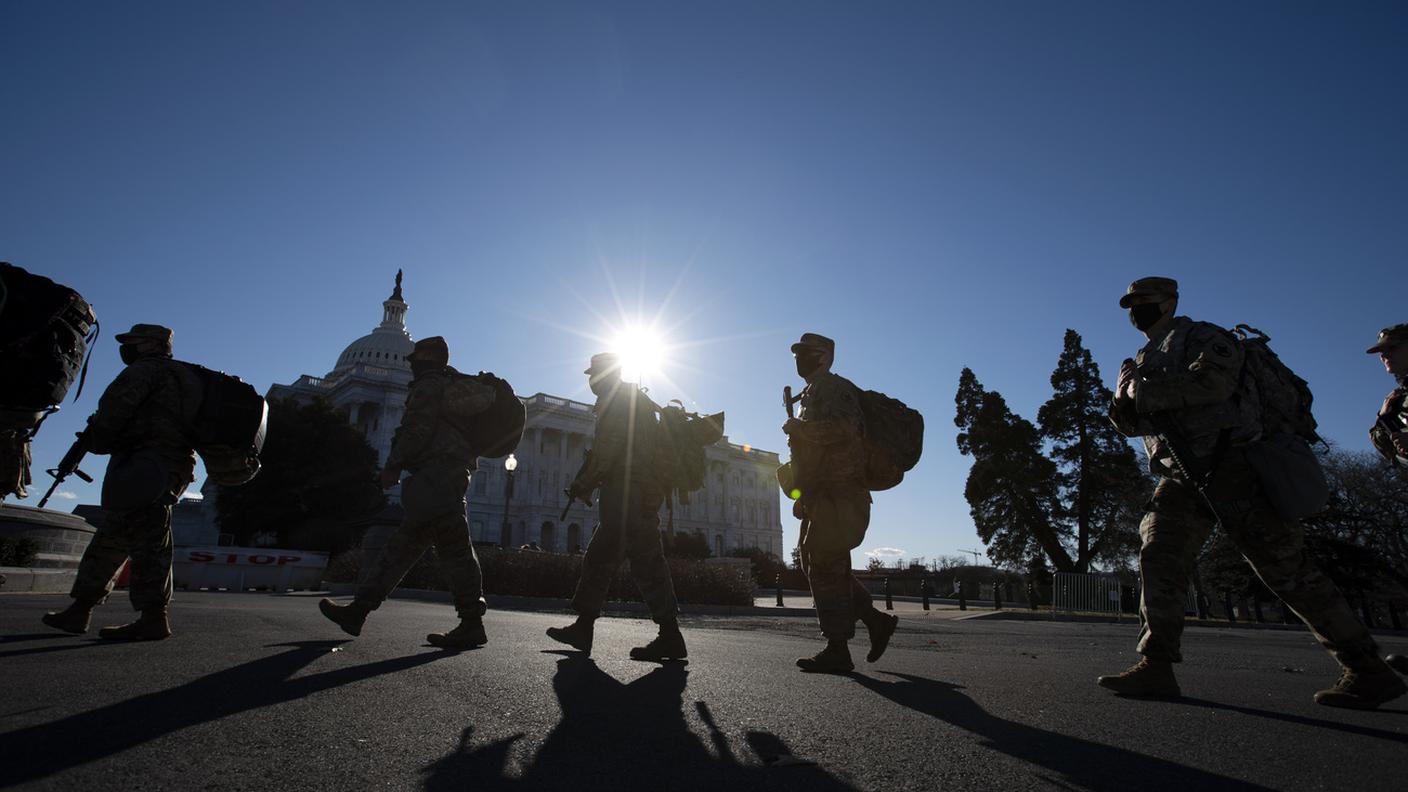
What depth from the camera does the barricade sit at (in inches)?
739

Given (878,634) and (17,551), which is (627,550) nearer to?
(878,634)

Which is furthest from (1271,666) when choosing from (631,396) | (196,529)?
(196,529)

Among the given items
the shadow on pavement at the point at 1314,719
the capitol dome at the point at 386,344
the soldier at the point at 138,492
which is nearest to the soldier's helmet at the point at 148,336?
the soldier at the point at 138,492

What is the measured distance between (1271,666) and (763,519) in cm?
9341

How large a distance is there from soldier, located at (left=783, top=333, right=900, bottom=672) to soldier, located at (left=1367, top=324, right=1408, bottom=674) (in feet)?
10.4

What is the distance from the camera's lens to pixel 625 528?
16.0ft

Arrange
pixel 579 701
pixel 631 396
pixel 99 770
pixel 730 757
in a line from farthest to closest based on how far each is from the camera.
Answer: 1. pixel 631 396
2. pixel 579 701
3. pixel 730 757
4. pixel 99 770

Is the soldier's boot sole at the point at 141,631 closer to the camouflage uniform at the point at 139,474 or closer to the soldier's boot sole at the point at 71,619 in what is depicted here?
the camouflage uniform at the point at 139,474

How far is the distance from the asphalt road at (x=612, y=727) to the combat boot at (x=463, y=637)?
1.18 ft

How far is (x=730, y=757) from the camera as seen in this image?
2.16 meters

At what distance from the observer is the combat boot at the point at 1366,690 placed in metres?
3.21

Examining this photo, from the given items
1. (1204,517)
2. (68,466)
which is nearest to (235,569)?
(68,466)

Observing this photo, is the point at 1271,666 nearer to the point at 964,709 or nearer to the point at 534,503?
the point at 964,709

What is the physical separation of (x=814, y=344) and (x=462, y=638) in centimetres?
280
